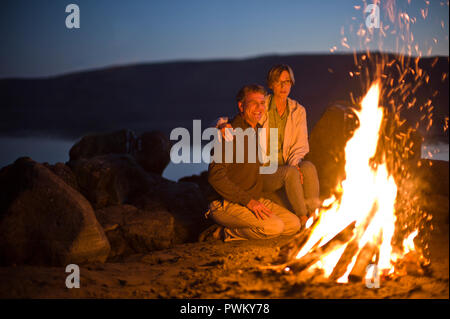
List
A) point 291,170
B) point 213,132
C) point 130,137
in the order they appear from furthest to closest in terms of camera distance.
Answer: point 130,137
point 291,170
point 213,132

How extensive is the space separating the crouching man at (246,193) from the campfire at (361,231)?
0.51 metres

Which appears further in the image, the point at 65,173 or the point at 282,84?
the point at 65,173

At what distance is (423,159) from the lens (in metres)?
6.82

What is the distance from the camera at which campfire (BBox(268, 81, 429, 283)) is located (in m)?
3.99

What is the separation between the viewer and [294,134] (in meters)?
5.83

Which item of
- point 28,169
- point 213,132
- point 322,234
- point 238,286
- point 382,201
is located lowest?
point 238,286

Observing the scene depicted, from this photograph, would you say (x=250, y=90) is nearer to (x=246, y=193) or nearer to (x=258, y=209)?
(x=246, y=193)

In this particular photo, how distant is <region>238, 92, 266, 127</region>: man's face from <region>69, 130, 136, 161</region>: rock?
16.2 ft

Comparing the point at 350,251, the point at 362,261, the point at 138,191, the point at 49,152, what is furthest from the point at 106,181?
the point at 49,152

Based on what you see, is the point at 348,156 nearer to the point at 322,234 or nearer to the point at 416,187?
the point at 322,234

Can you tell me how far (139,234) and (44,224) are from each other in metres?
1.19

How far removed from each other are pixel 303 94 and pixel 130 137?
15914 mm

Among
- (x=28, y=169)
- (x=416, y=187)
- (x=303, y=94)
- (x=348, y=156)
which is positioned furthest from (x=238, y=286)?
(x=303, y=94)

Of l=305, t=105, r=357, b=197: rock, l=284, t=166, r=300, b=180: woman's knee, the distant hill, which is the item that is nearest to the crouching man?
l=284, t=166, r=300, b=180: woman's knee
